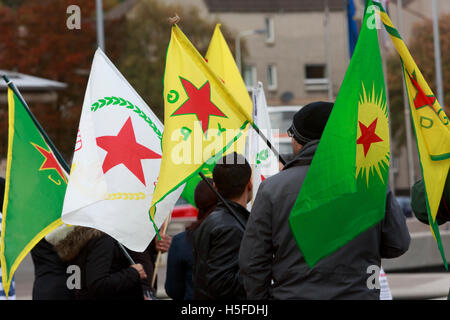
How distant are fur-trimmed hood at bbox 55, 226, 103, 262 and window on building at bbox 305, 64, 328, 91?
141ft

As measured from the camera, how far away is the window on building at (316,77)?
47969 mm

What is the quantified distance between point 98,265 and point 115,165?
66 centimetres

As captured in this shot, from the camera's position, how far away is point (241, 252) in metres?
4.04

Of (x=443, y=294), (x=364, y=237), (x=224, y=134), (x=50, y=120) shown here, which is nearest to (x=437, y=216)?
(x=364, y=237)

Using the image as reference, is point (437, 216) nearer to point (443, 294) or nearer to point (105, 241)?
point (105, 241)

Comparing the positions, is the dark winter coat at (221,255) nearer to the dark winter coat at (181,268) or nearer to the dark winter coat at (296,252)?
the dark winter coat at (296,252)

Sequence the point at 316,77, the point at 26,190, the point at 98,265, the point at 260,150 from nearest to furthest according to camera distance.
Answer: the point at 98,265, the point at 26,190, the point at 260,150, the point at 316,77

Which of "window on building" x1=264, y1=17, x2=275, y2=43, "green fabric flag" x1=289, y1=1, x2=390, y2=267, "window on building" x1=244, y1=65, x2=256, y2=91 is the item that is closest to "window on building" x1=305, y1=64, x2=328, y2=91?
"window on building" x1=264, y1=17, x2=275, y2=43

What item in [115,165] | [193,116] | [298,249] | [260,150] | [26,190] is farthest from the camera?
[260,150]

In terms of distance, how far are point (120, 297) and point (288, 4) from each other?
1734 inches

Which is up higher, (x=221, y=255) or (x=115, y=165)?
(x=115, y=165)

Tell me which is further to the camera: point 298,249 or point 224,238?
point 224,238

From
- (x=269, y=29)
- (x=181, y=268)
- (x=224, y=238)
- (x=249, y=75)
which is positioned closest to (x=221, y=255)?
(x=224, y=238)

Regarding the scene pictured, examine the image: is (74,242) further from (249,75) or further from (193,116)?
(249,75)
